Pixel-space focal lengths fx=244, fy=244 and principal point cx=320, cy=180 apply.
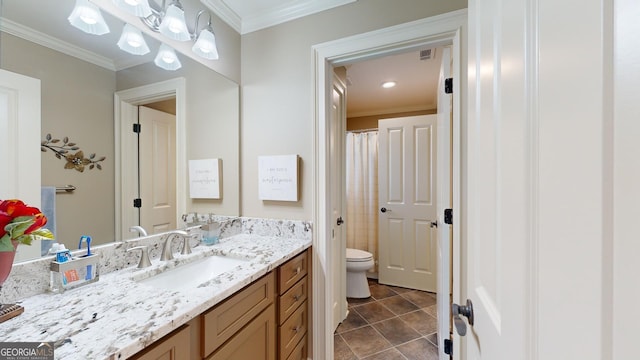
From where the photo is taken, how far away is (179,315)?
0.74 m

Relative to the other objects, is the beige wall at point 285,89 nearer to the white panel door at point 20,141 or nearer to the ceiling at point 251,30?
the ceiling at point 251,30

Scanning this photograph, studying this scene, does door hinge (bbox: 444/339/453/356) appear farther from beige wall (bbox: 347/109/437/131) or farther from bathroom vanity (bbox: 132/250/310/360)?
beige wall (bbox: 347/109/437/131)

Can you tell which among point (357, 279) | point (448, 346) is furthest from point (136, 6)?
point (357, 279)

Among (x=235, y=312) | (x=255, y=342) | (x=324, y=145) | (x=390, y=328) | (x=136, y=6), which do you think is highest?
(x=136, y=6)

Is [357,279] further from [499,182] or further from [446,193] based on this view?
[499,182]

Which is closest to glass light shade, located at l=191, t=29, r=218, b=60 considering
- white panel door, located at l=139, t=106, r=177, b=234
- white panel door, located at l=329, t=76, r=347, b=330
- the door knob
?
white panel door, located at l=139, t=106, r=177, b=234

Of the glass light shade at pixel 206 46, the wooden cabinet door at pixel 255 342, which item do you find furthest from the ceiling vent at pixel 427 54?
the wooden cabinet door at pixel 255 342

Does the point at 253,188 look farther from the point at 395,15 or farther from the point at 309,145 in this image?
the point at 395,15

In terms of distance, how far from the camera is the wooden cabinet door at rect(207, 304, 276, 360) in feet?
3.07

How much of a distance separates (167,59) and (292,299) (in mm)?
1542

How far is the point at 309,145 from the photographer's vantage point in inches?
64.3

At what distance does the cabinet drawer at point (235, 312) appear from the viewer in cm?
85

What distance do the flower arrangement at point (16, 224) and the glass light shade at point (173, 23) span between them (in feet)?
3.51

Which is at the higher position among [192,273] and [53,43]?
[53,43]
